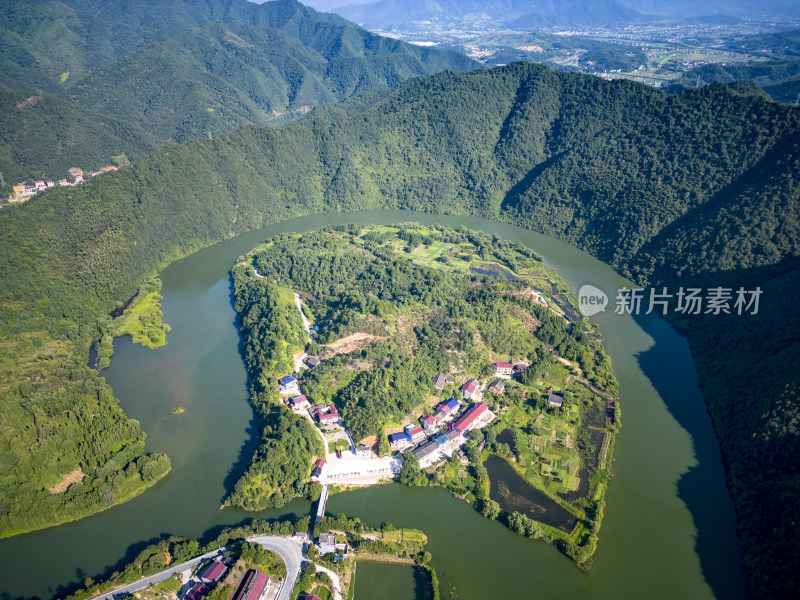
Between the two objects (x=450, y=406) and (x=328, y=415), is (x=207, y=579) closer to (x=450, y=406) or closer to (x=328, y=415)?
(x=328, y=415)

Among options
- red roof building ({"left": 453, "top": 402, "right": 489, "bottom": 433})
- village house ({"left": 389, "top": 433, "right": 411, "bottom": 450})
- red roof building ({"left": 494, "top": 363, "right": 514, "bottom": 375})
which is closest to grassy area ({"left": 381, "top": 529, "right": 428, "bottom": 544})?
village house ({"left": 389, "top": 433, "right": 411, "bottom": 450})

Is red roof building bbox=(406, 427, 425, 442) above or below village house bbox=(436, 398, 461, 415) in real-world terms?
below

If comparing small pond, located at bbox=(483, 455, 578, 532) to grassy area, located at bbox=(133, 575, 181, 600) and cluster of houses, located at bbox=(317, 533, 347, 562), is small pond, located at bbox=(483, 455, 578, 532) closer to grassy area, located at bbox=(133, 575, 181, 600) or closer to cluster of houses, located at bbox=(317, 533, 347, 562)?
cluster of houses, located at bbox=(317, 533, 347, 562)

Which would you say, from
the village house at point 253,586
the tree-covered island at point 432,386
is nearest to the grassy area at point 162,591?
the village house at point 253,586

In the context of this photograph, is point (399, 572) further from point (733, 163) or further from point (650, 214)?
point (733, 163)

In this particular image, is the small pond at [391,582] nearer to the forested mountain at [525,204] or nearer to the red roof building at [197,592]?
the red roof building at [197,592]
